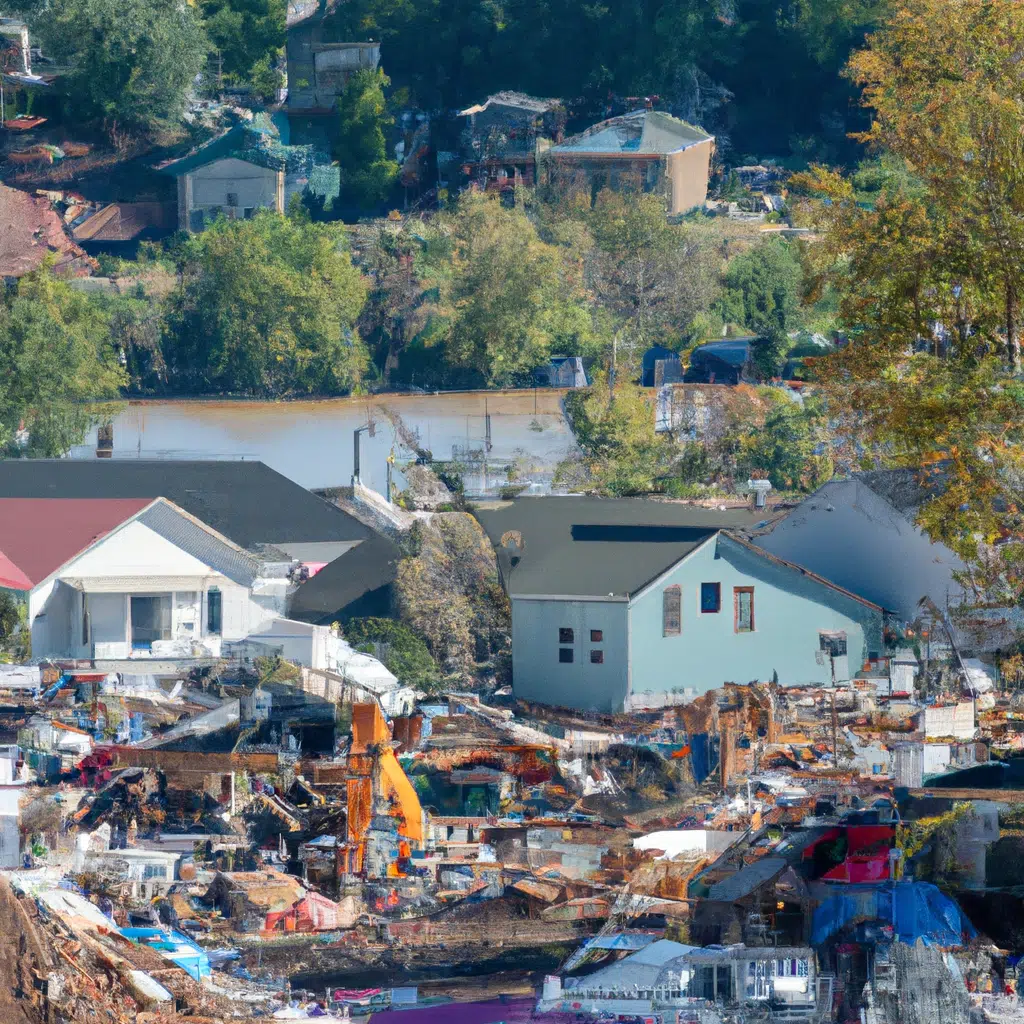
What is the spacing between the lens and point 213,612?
2397cm

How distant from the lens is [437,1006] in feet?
39.1

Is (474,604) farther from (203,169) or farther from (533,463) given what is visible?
(203,169)

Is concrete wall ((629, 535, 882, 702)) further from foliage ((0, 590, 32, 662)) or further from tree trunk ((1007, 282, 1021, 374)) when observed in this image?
tree trunk ((1007, 282, 1021, 374))

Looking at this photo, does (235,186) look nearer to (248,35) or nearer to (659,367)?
(248,35)

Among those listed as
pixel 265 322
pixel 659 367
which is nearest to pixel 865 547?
pixel 659 367

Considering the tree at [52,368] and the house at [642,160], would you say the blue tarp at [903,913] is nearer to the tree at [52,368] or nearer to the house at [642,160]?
the tree at [52,368]

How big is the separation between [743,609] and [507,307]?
68.9 ft

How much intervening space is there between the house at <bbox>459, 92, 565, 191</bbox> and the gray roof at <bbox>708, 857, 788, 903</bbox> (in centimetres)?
4130

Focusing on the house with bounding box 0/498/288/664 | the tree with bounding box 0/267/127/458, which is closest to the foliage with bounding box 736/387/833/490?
the house with bounding box 0/498/288/664

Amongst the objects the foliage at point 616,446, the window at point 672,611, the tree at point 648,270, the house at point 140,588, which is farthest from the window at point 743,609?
the tree at point 648,270

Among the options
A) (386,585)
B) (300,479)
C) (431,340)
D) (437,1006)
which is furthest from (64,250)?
(437,1006)

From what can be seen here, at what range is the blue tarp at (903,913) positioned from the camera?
39.7 feet

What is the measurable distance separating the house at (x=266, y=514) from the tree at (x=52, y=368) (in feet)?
13.4

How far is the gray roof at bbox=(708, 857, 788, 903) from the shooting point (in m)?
13.0
